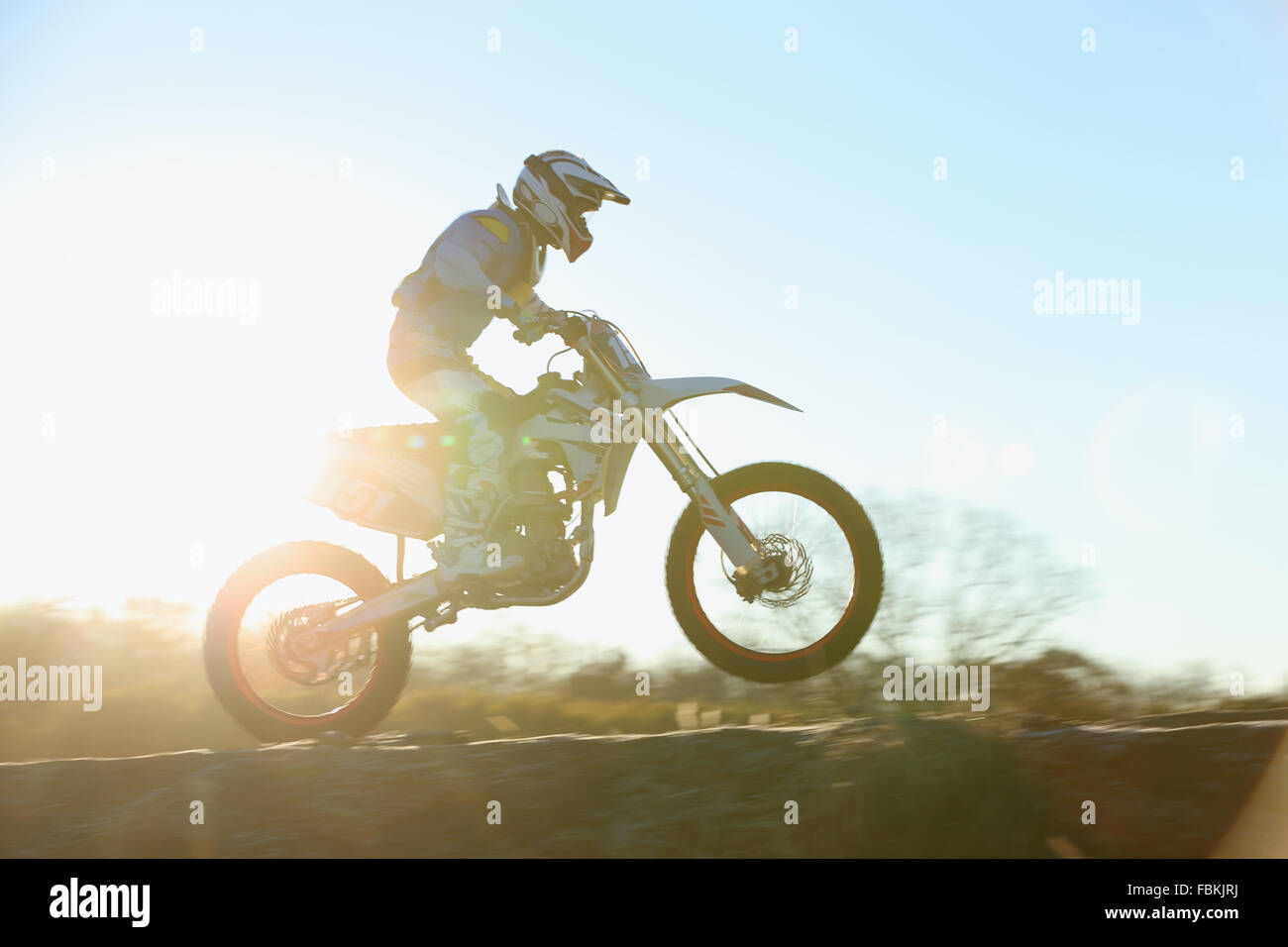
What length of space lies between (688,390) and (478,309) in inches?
53.6

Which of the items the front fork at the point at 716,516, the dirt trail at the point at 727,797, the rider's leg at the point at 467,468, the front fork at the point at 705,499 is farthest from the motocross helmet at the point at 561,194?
the dirt trail at the point at 727,797

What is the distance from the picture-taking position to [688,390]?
5.98 metres

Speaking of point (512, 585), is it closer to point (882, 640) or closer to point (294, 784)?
point (294, 784)

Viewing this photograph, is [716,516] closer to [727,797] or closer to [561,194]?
[727,797]

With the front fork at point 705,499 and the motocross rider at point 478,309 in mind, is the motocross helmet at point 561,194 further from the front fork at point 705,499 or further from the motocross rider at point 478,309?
the front fork at point 705,499

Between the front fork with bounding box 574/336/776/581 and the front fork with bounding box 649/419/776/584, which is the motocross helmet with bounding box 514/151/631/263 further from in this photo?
the front fork with bounding box 649/419/776/584

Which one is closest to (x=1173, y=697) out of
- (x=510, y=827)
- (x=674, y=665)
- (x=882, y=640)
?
(x=882, y=640)

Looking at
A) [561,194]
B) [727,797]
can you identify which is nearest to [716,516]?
[727,797]

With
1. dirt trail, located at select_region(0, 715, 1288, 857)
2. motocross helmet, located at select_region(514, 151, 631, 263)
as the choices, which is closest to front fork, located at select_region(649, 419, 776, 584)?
dirt trail, located at select_region(0, 715, 1288, 857)

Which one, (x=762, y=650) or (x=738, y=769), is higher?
(x=762, y=650)

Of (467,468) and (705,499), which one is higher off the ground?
(467,468)

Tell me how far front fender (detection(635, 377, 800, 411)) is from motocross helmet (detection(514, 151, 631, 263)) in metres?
→ 1.08

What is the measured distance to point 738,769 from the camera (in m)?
5.29
